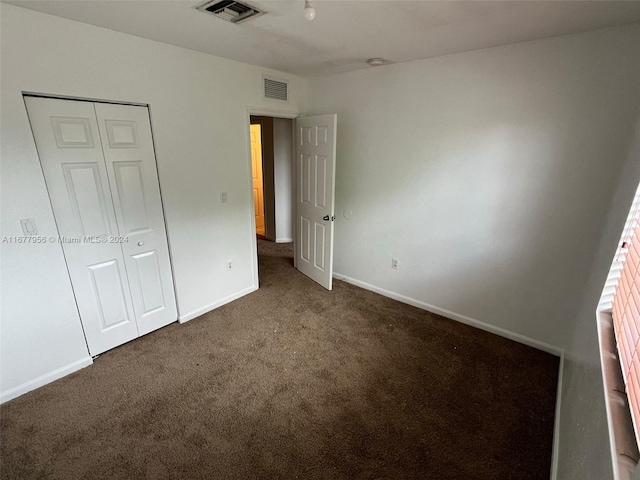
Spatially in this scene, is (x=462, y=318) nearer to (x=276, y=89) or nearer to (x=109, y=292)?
(x=276, y=89)

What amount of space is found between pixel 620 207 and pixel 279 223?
420 cm

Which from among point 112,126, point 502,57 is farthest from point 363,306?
point 112,126

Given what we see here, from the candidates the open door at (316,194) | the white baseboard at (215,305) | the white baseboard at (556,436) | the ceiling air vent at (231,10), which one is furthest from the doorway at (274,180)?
the white baseboard at (556,436)

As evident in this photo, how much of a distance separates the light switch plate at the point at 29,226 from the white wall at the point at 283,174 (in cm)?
328

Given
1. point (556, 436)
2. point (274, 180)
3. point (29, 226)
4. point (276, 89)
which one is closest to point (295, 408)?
point (556, 436)

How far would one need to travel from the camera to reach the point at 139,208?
2.43 meters

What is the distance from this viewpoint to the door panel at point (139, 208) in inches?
87.7

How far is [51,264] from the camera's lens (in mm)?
2039

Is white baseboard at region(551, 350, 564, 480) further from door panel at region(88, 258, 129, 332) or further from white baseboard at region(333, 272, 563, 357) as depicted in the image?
door panel at region(88, 258, 129, 332)

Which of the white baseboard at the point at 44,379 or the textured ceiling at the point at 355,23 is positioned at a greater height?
the textured ceiling at the point at 355,23

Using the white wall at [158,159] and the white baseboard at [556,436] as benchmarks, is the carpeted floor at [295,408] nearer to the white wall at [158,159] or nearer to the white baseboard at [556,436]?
the white baseboard at [556,436]

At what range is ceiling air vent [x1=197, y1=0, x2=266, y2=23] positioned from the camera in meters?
1.62

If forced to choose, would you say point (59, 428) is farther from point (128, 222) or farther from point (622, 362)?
point (622, 362)

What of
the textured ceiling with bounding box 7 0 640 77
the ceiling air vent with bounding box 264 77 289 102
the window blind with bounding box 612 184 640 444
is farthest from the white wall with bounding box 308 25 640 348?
the window blind with bounding box 612 184 640 444
